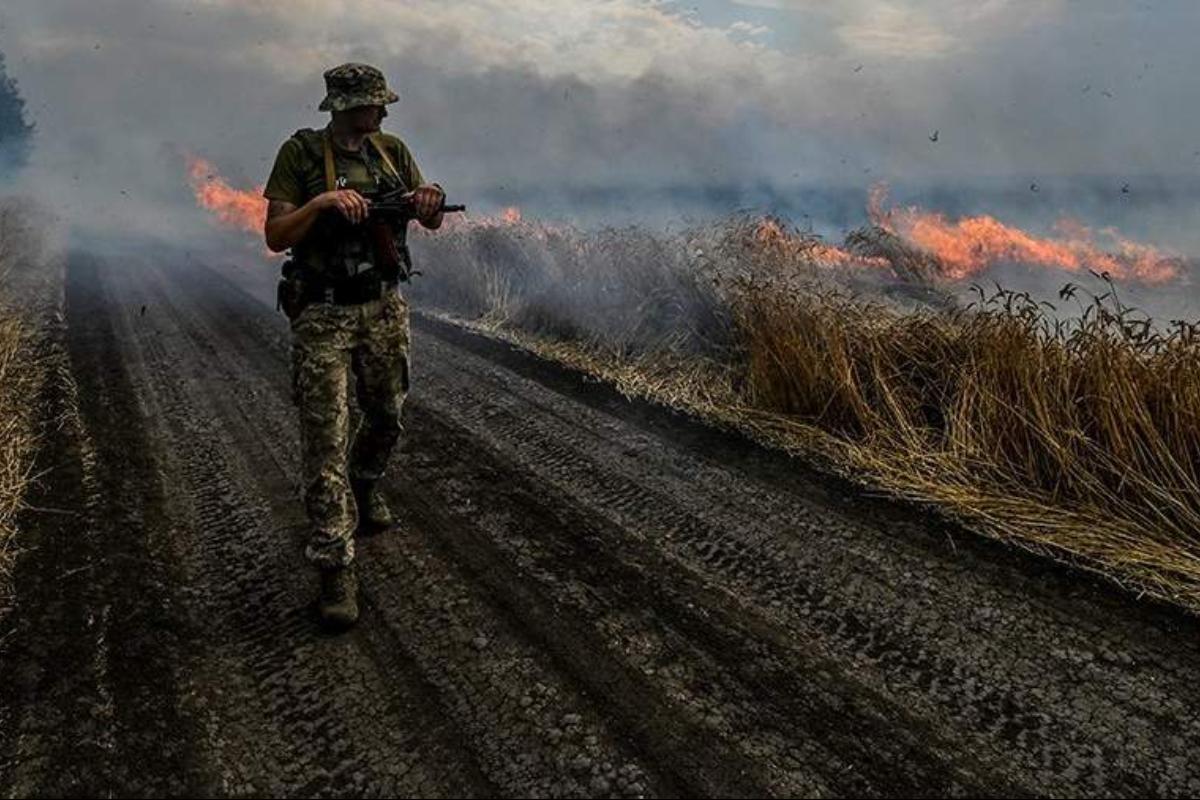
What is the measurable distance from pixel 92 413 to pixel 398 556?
135 inches

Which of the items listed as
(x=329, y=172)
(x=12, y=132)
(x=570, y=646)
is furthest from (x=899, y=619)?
(x=12, y=132)

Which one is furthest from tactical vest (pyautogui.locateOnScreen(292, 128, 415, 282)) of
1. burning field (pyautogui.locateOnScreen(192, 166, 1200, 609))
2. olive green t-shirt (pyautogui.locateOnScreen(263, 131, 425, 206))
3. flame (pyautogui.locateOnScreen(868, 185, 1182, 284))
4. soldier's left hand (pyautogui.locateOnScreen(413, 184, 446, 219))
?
flame (pyautogui.locateOnScreen(868, 185, 1182, 284))

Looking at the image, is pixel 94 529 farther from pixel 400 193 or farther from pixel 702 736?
pixel 702 736

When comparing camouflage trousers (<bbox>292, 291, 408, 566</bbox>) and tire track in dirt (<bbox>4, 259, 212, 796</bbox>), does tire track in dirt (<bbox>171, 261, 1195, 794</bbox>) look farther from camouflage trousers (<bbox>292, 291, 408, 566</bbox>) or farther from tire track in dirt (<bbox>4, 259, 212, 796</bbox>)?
tire track in dirt (<bbox>4, 259, 212, 796</bbox>)

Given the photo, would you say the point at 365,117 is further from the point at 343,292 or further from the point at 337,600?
the point at 337,600

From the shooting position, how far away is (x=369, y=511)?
3924mm

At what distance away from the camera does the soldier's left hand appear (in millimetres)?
3203

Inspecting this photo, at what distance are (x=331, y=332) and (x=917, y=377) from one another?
391 cm

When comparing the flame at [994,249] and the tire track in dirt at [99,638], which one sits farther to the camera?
the flame at [994,249]

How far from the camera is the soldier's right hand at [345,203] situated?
2.92 meters

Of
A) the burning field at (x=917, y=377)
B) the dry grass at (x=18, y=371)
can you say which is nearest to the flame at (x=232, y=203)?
the dry grass at (x=18, y=371)

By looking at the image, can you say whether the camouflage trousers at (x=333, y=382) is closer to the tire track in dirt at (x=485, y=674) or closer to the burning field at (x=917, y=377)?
the tire track in dirt at (x=485, y=674)

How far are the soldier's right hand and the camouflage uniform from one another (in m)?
0.27

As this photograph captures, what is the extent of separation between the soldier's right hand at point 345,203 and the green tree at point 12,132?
5674cm
